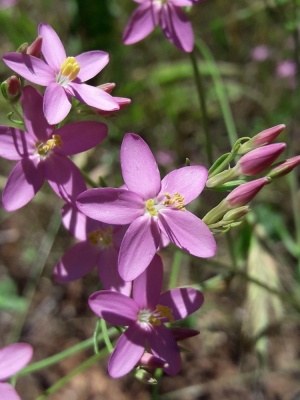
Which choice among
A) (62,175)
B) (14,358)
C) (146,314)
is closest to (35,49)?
(62,175)

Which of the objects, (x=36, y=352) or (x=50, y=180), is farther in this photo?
(x=36, y=352)

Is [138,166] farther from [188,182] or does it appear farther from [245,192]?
[245,192]

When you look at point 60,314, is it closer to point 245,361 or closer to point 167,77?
point 245,361

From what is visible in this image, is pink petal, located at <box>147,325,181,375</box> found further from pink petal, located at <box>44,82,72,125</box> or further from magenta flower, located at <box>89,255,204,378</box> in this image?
pink petal, located at <box>44,82,72,125</box>

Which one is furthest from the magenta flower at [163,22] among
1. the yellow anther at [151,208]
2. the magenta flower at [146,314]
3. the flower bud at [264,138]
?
the magenta flower at [146,314]

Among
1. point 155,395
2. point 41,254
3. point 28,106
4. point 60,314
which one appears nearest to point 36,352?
point 60,314

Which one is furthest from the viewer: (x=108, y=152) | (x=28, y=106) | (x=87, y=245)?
(x=108, y=152)

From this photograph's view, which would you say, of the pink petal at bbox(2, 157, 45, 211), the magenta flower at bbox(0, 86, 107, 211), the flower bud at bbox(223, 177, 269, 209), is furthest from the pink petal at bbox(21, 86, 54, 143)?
the flower bud at bbox(223, 177, 269, 209)
